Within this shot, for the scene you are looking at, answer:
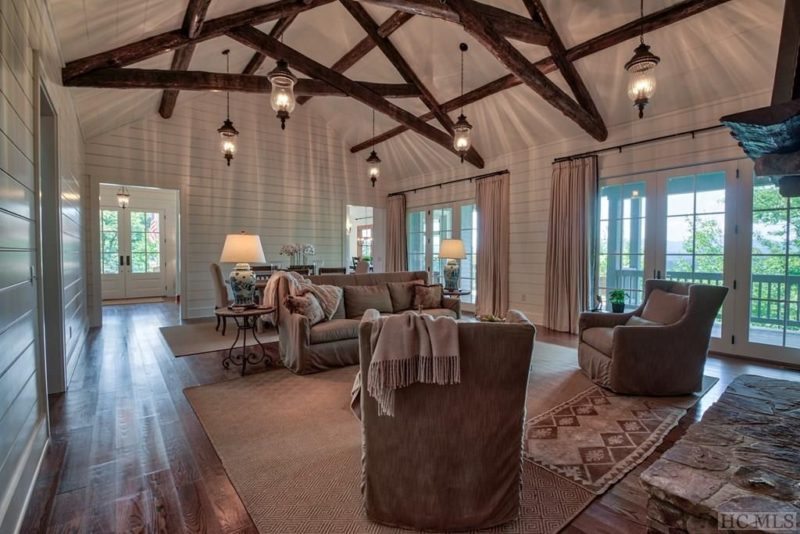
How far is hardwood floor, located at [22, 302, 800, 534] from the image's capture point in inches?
67.9

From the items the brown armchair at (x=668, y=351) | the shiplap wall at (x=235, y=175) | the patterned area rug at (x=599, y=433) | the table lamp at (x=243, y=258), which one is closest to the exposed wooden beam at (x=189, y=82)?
the table lamp at (x=243, y=258)

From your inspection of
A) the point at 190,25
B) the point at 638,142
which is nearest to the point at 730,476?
the point at 638,142

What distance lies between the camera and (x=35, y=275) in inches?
94.0

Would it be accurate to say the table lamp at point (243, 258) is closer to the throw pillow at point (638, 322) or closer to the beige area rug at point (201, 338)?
the beige area rug at point (201, 338)

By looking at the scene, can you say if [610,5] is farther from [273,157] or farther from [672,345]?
[273,157]

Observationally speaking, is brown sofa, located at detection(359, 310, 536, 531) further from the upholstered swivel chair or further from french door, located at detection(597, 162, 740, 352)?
the upholstered swivel chair

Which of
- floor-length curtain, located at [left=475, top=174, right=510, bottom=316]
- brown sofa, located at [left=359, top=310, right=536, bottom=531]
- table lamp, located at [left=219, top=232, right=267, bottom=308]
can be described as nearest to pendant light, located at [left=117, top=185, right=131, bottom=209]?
table lamp, located at [left=219, top=232, right=267, bottom=308]

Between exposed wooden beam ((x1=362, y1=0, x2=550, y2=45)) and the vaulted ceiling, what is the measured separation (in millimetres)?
275

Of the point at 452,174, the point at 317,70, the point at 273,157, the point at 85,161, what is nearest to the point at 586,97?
the point at 452,174

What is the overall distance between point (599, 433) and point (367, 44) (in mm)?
5607

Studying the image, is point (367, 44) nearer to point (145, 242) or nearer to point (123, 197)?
point (123, 197)

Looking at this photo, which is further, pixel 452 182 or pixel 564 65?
pixel 452 182

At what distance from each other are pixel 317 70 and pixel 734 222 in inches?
→ 214

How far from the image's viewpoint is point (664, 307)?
11.3ft
